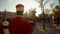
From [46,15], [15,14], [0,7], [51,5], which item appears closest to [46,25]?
[46,15]

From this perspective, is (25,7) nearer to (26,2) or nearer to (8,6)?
(26,2)

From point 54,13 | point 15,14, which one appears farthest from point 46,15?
point 15,14

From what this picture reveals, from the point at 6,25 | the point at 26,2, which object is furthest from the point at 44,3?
the point at 6,25

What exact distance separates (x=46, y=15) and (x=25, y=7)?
0.97 ft

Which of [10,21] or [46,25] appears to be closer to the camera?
[10,21]

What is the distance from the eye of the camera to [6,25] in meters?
2.08

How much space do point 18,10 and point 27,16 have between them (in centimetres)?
22

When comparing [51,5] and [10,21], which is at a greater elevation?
[51,5]

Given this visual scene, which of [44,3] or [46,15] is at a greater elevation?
[44,3]

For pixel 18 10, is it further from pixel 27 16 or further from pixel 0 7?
pixel 0 7

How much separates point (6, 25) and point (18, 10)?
29 centimetres

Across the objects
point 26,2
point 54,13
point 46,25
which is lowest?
point 46,25

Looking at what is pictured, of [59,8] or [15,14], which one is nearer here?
[15,14]

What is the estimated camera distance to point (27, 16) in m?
2.11
